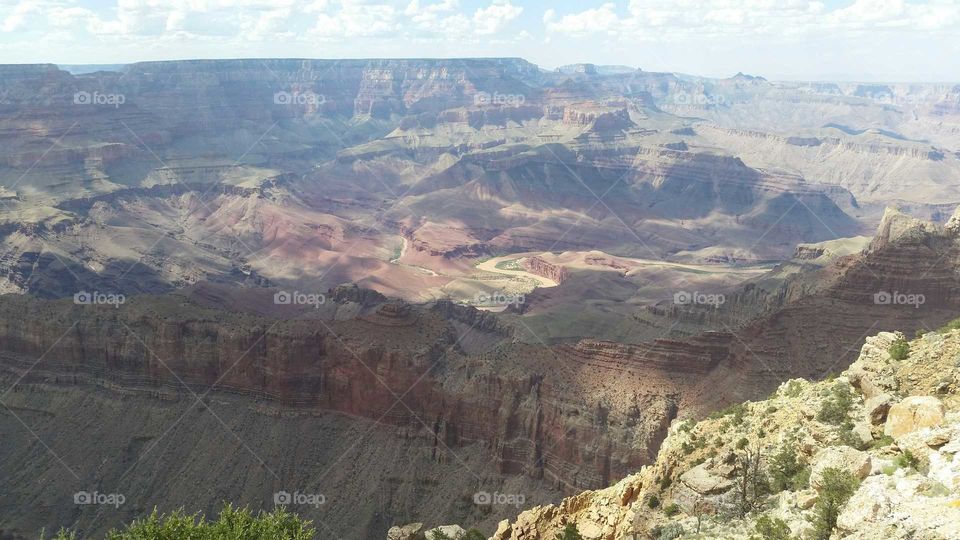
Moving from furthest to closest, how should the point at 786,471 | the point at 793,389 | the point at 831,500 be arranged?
the point at 793,389 < the point at 786,471 < the point at 831,500

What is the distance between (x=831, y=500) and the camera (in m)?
20.1

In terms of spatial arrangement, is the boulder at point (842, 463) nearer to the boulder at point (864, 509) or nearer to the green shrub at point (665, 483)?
the boulder at point (864, 509)

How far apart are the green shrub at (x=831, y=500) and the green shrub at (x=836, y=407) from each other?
6605mm

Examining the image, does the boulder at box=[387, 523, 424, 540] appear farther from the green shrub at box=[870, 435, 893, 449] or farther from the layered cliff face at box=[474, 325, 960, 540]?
the green shrub at box=[870, 435, 893, 449]

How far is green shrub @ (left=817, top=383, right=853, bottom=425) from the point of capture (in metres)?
27.0

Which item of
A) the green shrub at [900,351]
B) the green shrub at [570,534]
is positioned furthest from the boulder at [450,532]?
the green shrub at [900,351]

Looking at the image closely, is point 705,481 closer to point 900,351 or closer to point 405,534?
point 900,351

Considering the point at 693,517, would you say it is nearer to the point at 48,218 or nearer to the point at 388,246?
the point at 48,218

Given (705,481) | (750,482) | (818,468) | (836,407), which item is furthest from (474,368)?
(818,468)

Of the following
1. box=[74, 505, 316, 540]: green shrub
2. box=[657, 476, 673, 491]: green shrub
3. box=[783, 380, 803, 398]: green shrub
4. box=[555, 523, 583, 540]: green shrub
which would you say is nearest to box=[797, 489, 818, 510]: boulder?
box=[657, 476, 673, 491]: green shrub

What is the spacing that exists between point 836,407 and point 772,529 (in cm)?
760

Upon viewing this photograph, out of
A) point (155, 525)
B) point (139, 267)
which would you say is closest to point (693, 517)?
point (155, 525)

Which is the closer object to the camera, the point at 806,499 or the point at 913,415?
the point at 806,499

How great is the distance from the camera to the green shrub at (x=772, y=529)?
69.1 ft
